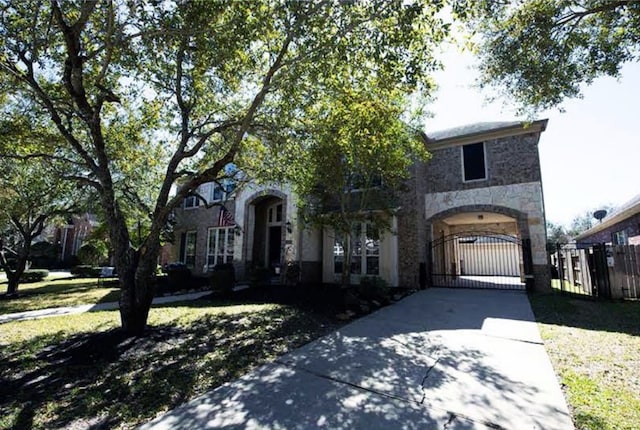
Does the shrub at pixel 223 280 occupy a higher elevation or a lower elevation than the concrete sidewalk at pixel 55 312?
higher

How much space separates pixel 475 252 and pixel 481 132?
46.1 ft

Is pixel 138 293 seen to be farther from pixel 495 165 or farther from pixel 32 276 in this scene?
pixel 32 276

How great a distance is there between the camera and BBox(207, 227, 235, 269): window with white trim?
55.3 ft

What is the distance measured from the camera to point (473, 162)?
41.5 ft

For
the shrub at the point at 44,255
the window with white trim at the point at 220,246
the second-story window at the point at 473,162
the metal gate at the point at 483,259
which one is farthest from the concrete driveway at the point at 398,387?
the shrub at the point at 44,255

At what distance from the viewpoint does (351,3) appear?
17.1 feet

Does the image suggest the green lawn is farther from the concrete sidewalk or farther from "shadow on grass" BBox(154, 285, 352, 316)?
"shadow on grass" BBox(154, 285, 352, 316)

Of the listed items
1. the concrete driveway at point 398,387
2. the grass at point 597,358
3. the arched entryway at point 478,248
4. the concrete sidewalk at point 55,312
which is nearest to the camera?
the concrete driveway at point 398,387

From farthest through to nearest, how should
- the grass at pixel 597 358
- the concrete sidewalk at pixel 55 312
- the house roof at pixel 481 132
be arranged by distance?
the house roof at pixel 481 132
the concrete sidewalk at pixel 55 312
the grass at pixel 597 358

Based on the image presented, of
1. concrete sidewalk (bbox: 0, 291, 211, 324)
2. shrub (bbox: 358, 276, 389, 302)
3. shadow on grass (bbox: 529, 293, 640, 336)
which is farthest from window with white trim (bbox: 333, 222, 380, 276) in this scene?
concrete sidewalk (bbox: 0, 291, 211, 324)

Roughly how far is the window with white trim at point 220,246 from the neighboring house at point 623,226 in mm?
17797

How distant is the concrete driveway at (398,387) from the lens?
9.67 ft

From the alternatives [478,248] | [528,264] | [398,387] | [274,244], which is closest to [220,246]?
[274,244]

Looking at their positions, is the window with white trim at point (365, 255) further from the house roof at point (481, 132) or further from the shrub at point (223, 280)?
the house roof at point (481, 132)
